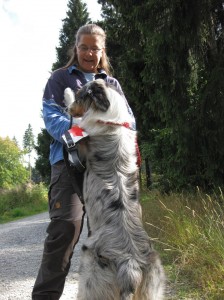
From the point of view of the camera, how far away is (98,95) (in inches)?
124

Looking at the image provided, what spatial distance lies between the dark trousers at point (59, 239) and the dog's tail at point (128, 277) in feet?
2.75

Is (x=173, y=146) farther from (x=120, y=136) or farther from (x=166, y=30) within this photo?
(x=120, y=136)

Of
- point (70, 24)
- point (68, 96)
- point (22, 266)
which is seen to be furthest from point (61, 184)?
point (70, 24)

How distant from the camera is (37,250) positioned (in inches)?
309

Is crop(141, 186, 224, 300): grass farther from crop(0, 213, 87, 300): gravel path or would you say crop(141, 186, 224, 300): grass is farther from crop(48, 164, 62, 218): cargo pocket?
crop(48, 164, 62, 218): cargo pocket

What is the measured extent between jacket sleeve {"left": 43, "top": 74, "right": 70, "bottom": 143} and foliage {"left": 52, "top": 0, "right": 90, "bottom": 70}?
28311mm

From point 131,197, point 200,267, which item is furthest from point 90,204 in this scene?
point 200,267

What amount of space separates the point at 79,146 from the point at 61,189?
472 millimetres

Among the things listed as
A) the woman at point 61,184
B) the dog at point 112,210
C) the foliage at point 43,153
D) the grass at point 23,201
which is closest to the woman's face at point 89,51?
the woman at point 61,184

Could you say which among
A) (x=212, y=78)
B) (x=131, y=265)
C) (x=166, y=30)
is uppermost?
(x=166, y=30)

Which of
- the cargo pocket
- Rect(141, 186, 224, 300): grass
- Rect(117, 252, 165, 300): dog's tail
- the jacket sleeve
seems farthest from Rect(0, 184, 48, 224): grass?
Rect(117, 252, 165, 300): dog's tail

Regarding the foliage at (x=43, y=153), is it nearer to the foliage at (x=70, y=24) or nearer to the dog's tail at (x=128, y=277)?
the foliage at (x=70, y=24)

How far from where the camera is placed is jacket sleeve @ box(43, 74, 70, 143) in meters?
3.28

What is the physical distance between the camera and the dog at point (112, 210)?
263 cm
